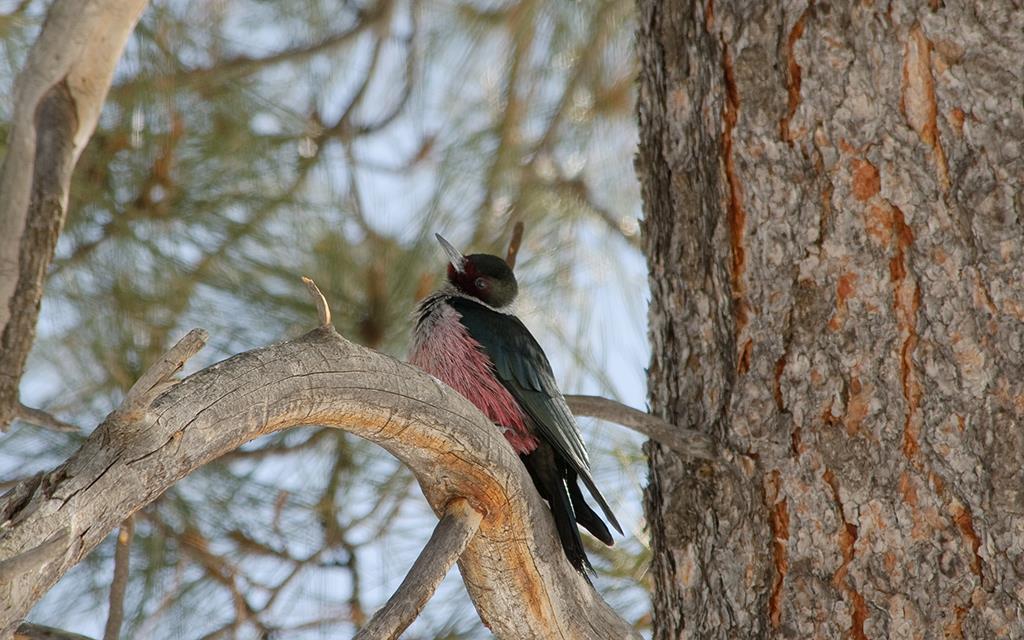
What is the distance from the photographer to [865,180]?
2.23m

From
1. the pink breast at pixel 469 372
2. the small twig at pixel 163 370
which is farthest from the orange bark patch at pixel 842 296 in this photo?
the small twig at pixel 163 370

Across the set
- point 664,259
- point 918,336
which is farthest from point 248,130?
point 918,336

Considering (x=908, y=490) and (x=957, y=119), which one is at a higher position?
(x=957, y=119)

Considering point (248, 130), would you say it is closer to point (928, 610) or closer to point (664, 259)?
point (664, 259)

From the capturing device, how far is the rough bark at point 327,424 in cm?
129

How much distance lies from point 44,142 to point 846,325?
172 centimetres

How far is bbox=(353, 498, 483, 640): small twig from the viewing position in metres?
1.67

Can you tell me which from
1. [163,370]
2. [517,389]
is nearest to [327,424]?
[163,370]

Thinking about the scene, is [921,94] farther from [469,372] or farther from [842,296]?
[469,372]

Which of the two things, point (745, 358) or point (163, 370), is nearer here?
point (163, 370)

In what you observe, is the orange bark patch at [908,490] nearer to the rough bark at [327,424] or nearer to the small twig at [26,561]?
the rough bark at [327,424]

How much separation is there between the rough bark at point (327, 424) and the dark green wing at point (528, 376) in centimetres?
24

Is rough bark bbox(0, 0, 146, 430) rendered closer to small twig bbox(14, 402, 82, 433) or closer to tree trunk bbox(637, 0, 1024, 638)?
small twig bbox(14, 402, 82, 433)

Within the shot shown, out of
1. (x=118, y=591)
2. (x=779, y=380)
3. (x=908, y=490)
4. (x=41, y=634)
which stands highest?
(x=779, y=380)
